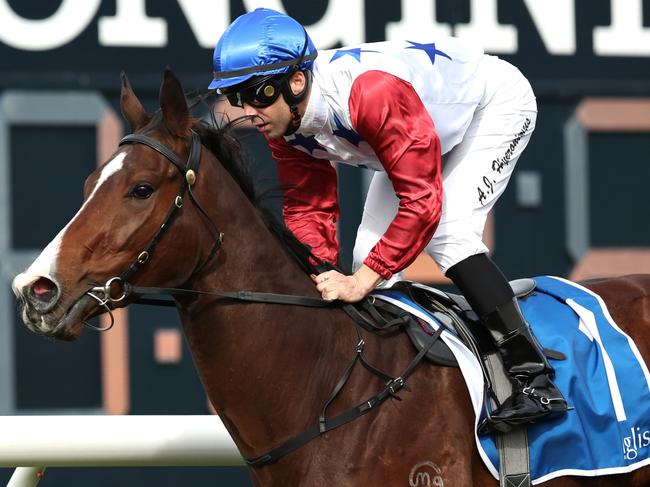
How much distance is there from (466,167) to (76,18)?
6.33 ft

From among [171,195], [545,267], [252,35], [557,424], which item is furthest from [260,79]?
[545,267]

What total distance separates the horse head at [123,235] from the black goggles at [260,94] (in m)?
0.16

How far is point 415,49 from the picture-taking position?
9.59ft

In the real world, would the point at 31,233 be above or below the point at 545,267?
above

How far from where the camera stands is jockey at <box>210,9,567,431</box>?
2646 mm

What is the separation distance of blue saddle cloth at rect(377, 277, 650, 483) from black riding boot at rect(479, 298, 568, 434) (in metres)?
0.05

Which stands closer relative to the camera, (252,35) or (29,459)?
(252,35)

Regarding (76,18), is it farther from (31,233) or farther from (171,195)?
(171,195)

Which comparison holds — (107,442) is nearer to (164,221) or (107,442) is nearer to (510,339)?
(164,221)

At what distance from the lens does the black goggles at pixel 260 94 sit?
270 centimetres

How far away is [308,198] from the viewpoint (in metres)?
3.09

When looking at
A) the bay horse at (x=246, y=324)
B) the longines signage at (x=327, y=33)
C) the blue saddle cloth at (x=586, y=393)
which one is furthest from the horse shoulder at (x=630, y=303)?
the longines signage at (x=327, y=33)

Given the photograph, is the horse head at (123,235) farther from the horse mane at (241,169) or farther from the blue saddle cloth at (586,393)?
the blue saddle cloth at (586,393)

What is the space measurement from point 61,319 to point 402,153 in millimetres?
825
